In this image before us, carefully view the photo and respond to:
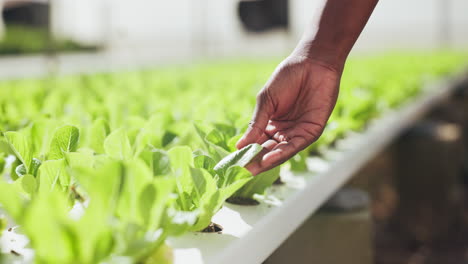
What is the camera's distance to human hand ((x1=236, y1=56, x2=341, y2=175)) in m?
0.94

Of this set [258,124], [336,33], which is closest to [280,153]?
[258,124]

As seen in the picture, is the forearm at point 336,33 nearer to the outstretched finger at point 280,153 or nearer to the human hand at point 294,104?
the human hand at point 294,104

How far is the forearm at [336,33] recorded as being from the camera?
1.03 meters

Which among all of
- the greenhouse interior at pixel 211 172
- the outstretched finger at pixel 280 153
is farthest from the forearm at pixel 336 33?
the outstretched finger at pixel 280 153

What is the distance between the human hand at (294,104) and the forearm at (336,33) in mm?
15

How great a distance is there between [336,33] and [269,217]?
1.28 ft

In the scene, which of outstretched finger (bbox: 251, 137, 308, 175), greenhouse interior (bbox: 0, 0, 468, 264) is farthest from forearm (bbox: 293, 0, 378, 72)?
outstretched finger (bbox: 251, 137, 308, 175)

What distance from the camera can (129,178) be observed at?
0.62 meters

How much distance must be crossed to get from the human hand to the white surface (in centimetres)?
12

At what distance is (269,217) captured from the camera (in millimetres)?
872

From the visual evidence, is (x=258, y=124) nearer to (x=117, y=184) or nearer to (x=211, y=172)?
(x=211, y=172)

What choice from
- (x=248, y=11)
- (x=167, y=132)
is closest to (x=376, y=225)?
(x=167, y=132)

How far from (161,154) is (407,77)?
330cm

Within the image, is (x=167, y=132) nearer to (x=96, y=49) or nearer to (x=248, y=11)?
(x=96, y=49)
